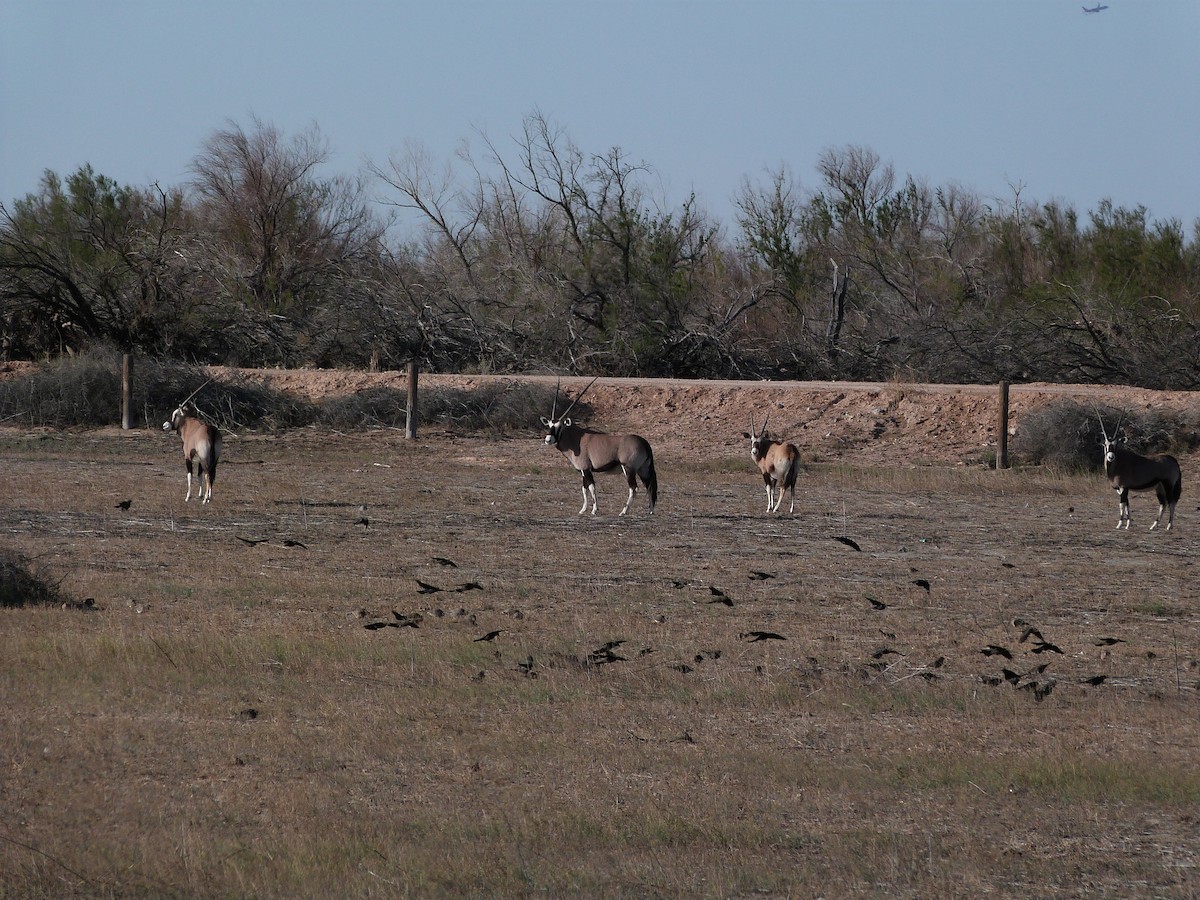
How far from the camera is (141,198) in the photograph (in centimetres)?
5391

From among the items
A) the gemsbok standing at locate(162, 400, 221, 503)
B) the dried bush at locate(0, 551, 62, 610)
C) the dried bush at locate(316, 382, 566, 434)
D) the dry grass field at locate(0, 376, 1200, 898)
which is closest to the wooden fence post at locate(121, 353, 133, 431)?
Result: the dried bush at locate(316, 382, 566, 434)

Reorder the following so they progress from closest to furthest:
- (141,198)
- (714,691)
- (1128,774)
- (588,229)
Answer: (1128,774) < (714,691) < (588,229) < (141,198)

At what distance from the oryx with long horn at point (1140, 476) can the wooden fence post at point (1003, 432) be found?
7747mm

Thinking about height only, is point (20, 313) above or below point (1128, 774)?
above

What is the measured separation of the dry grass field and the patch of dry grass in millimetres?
31

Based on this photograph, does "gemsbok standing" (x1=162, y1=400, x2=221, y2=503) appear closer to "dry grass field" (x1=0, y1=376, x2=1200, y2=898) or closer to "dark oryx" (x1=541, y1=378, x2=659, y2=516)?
"dry grass field" (x1=0, y1=376, x2=1200, y2=898)

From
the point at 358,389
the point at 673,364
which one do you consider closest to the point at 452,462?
the point at 358,389

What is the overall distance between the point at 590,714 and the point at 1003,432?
829 inches

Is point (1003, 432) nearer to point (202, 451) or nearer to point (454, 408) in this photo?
point (454, 408)

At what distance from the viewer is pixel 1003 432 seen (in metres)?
28.6

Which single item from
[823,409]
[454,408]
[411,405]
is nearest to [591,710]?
[411,405]

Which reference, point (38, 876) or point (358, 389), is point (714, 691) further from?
point (358, 389)

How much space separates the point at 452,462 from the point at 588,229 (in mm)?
20513

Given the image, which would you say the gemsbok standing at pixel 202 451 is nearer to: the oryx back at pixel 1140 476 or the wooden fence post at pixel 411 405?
the wooden fence post at pixel 411 405
